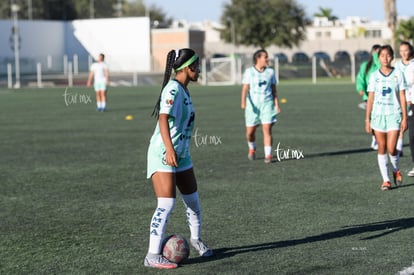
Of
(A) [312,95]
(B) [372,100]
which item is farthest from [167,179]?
(A) [312,95]

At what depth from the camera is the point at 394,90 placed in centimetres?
1134

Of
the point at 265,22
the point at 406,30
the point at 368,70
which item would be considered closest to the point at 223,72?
the point at 406,30

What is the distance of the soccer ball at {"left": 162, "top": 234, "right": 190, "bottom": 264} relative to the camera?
7.20 metres

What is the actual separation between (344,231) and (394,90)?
334 centimetres

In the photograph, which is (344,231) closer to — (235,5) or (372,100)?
(372,100)

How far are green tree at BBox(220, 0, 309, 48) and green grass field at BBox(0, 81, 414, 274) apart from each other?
54249 mm

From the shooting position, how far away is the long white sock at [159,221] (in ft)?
23.3

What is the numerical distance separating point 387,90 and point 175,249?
5198 mm

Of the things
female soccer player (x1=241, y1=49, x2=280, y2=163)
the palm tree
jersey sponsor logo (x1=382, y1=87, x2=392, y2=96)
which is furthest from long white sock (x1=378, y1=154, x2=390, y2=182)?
the palm tree

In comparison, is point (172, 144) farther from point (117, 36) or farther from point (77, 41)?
point (77, 41)

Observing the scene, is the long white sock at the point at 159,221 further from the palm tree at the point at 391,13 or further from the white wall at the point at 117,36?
the white wall at the point at 117,36

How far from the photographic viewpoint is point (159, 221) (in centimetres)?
714

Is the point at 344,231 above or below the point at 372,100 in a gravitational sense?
below

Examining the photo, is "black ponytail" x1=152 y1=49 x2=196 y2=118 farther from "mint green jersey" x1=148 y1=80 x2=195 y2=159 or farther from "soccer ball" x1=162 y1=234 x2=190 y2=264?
"soccer ball" x1=162 y1=234 x2=190 y2=264
